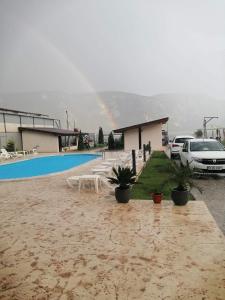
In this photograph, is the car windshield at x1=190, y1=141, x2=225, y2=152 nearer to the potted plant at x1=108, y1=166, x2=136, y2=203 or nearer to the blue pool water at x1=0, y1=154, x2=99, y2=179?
the potted plant at x1=108, y1=166, x2=136, y2=203

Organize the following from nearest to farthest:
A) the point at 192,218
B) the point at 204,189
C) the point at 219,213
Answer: the point at 192,218
the point at 219,213
the point at 204,189

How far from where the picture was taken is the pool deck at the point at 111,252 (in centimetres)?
377

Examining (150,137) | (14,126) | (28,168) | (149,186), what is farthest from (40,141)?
(149,186)

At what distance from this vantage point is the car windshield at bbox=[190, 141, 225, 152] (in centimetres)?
1330

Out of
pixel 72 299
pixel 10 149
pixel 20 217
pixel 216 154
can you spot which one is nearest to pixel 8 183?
pixel 20 217

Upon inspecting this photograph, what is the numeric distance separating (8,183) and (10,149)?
17691mm

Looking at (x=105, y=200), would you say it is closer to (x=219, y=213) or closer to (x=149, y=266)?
(x=219, y=213)

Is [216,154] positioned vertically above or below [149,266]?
above

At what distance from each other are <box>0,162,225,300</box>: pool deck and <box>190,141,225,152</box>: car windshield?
19.5 feet

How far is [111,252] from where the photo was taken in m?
4.88

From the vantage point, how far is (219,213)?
7086mm

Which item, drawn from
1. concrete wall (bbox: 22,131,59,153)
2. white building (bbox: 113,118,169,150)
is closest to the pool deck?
white building (bbox: 113,118,169,150)

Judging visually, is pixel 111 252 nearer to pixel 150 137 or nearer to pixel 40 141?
pixel 150 137

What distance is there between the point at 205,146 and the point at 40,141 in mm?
24776
